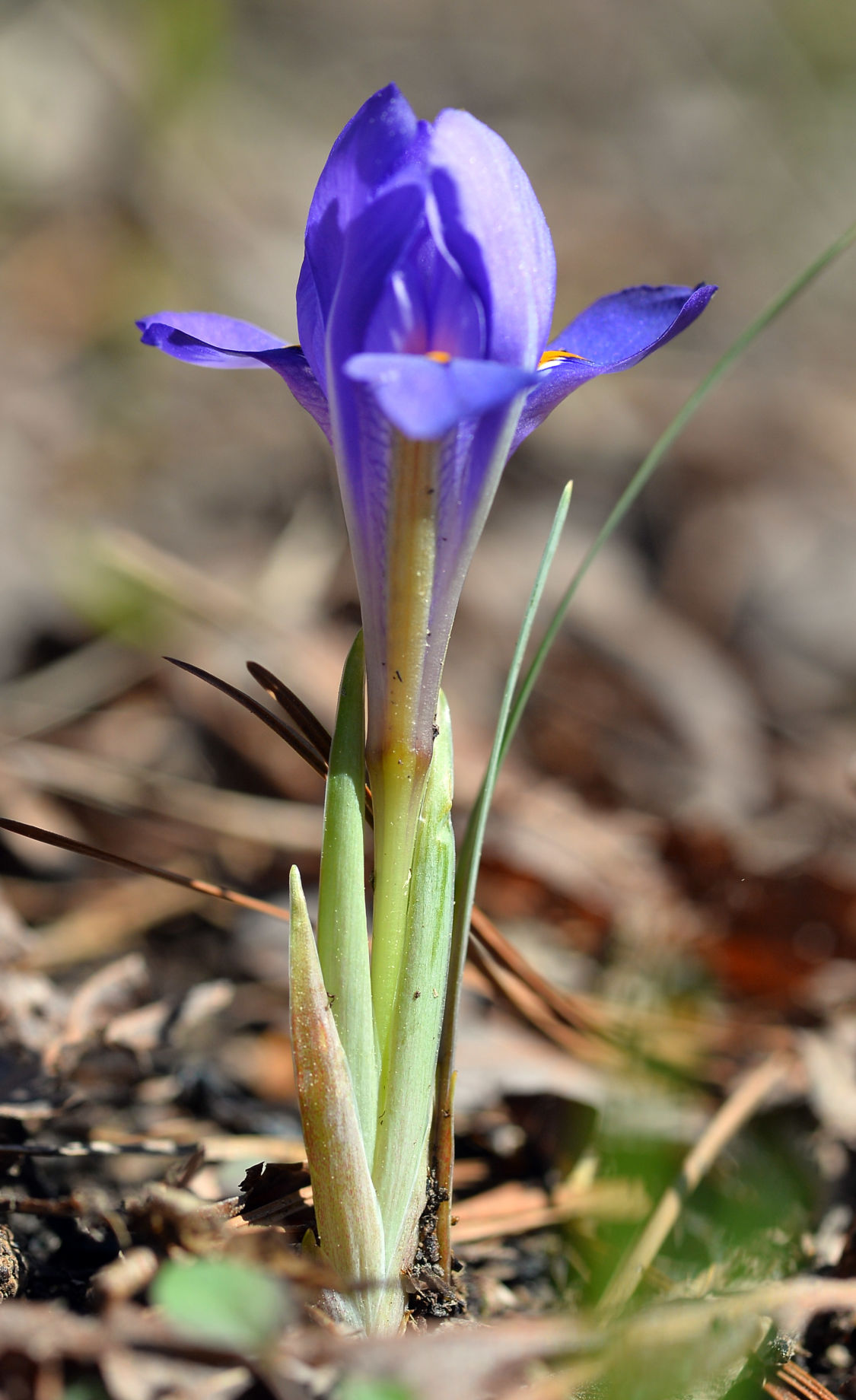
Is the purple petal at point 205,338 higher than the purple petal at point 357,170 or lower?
lower

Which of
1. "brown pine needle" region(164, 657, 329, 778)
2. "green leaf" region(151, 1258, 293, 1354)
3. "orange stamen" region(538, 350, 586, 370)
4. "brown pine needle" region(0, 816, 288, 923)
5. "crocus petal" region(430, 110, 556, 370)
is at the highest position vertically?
"crocus petal" region(430, 110, 556, 370)

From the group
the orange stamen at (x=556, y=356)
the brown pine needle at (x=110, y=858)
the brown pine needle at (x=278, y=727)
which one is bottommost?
the brown pine needle at (x=110, y=858)

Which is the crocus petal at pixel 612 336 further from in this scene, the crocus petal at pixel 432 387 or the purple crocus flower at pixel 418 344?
the crocus petal at pixel 432 387

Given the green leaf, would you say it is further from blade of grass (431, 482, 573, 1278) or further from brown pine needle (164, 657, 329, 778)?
brown pine needle (164, 657, 329, 778)

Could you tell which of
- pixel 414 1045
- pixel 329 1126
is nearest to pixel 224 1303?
pixel 329 1126

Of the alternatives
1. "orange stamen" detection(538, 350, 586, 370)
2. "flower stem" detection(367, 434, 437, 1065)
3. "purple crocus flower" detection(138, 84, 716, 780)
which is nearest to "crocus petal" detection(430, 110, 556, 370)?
"purple crocus flower" detection(138, 84, 716, 780)

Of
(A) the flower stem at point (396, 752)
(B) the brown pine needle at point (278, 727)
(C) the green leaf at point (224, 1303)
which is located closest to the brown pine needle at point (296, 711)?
(B) the brown pine needle at point (278, 727)

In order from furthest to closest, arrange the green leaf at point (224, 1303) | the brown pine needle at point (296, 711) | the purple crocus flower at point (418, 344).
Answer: the brown pine needle at point (296, 711) < the purple crocus flower at point (418, 344) < the green leaf at point (224, 1303)

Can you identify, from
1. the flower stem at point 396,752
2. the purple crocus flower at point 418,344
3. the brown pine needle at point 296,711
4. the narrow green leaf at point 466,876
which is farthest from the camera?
the brown pine needle at point 296,711

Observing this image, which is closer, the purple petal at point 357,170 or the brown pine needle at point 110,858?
the purple petal at point 357,170

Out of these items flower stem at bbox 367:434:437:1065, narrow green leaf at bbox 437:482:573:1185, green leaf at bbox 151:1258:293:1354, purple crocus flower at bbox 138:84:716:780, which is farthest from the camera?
narrow green leaf at bbox 437:482:573:1185
